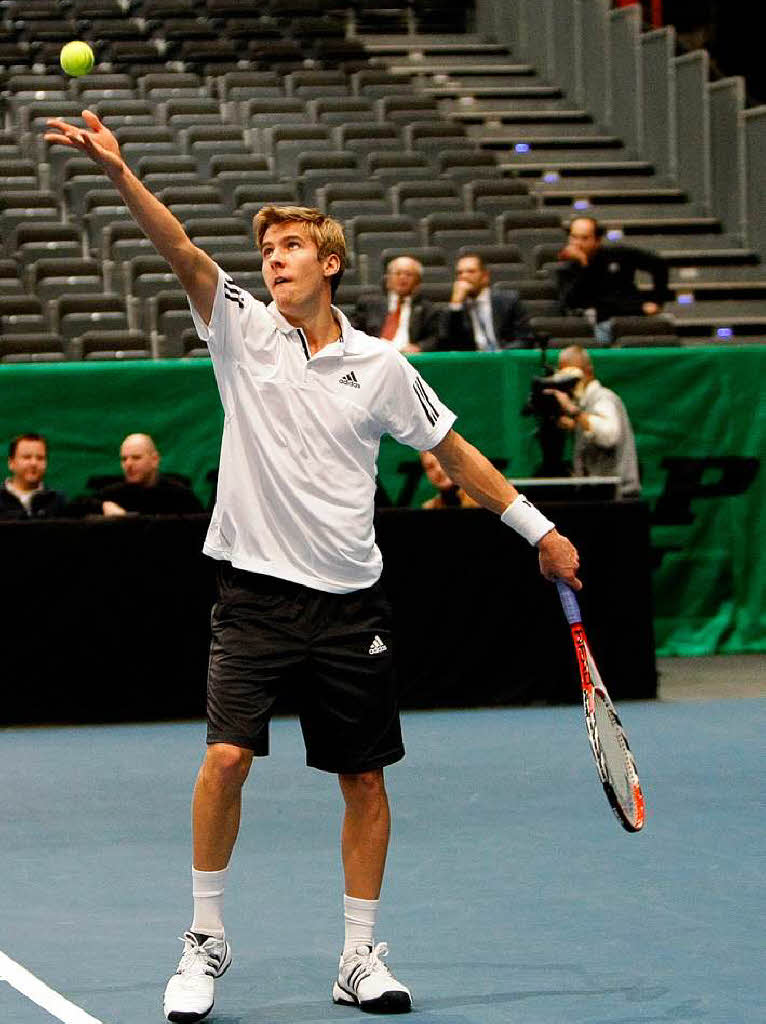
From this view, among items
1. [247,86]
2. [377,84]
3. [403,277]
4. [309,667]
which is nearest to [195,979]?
[309,667]

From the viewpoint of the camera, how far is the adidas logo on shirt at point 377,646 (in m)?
5.01

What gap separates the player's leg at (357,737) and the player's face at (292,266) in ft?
2.53

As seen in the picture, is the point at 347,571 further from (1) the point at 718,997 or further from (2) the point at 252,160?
(2) the point at 252,160

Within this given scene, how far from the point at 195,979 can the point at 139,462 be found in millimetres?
6671

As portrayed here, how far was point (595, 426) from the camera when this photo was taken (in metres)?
12.1

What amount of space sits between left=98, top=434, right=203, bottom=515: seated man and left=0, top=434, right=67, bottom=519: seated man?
31 centimetres

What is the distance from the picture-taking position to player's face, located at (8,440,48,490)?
11266 millimetres

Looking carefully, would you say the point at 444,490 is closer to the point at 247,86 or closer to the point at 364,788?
the point at 364,788

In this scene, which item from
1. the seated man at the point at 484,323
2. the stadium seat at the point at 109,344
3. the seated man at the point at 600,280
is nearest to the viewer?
the seated man at the point at 484,323

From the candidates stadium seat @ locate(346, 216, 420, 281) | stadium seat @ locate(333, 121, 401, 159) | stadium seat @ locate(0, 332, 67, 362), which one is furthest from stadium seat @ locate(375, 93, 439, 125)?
stadium seat @ locate(0, 332, 67, 362)

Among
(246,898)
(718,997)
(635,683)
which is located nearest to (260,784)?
(246,898)

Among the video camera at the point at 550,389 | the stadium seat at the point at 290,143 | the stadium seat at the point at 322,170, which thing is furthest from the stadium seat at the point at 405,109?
the video camera at the point at 550,389

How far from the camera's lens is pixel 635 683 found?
1095 centimetres

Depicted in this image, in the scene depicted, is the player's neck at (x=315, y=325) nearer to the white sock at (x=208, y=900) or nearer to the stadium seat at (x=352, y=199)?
the white sock at (x=208, y=900)
